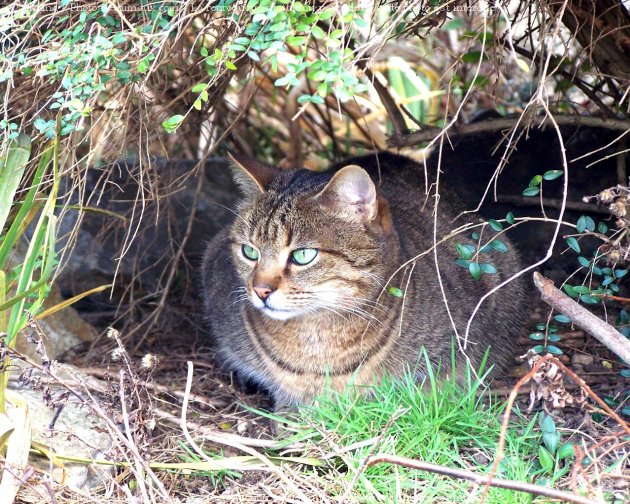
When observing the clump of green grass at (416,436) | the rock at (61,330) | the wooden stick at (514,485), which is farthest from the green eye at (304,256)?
the rock at (61,330)

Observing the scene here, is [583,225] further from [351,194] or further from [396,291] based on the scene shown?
[351,194]

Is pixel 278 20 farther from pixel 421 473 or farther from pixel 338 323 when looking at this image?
pixel 421 473

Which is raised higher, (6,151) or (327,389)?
(6,151)

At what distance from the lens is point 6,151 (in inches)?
124

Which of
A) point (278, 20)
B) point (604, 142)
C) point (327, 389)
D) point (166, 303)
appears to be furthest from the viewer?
point (166, 303)

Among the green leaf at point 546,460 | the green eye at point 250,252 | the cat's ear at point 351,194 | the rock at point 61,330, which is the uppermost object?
the cat's ear at point 351,194

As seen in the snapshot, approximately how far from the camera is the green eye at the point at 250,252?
11.3 ft

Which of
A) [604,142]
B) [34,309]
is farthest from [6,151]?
[604,142]

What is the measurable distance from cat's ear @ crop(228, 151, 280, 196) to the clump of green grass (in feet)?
3.12

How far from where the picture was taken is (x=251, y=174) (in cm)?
351

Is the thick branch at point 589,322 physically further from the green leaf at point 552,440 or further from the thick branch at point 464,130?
the thick branch at point 464,130

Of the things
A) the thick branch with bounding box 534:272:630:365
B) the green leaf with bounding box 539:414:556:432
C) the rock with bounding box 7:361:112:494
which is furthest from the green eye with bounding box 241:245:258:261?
the green leaf with bounding box 539:414:556:432

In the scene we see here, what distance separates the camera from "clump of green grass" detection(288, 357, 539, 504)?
2725mm

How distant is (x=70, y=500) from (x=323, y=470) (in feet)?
2.89
